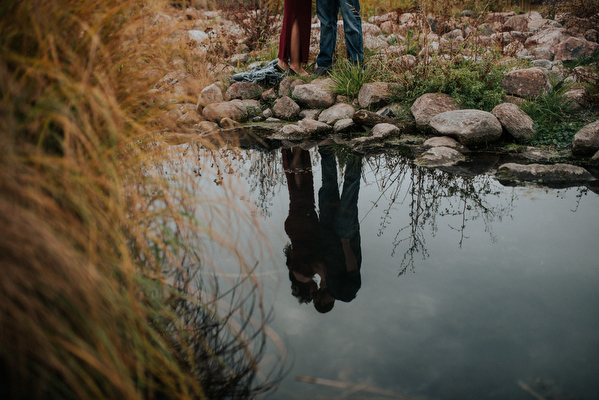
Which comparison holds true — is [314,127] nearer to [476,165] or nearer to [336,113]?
[336,113]

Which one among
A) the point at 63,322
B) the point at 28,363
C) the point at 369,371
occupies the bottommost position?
the point at 369,371

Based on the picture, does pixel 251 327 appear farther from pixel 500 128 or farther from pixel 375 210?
pixel 500 128

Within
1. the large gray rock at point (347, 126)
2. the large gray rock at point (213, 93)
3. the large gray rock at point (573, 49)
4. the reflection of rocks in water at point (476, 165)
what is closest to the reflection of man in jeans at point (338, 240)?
the reflection of rocks in water at point (476, 165)

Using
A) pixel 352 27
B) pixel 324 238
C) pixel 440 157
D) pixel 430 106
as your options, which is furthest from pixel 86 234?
pixel 352 27

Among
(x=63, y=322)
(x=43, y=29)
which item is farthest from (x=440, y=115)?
(x=63, y=322)

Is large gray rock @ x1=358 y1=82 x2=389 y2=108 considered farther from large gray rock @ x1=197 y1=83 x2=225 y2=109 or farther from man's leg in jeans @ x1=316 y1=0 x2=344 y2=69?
large gray rock @ x1=197 y1=83 x2=225 y2=109

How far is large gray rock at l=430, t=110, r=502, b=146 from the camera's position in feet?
13.3

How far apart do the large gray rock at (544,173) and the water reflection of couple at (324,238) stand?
1.20 m

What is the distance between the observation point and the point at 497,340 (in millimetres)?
1588

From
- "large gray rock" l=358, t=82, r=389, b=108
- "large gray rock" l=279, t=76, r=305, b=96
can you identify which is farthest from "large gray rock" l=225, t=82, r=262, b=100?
"large gray rock" l=358, t=82, r=389, b=108

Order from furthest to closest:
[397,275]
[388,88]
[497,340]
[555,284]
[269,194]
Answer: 1. [388,88]
2. [269,194]
3. [397,275]
4. [555,284]
5. [497,340]

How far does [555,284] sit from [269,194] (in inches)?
75.9

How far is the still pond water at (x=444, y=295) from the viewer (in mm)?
1430

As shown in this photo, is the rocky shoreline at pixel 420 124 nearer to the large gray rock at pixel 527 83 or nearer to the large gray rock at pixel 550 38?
the large gray rock at pixel 527 83
